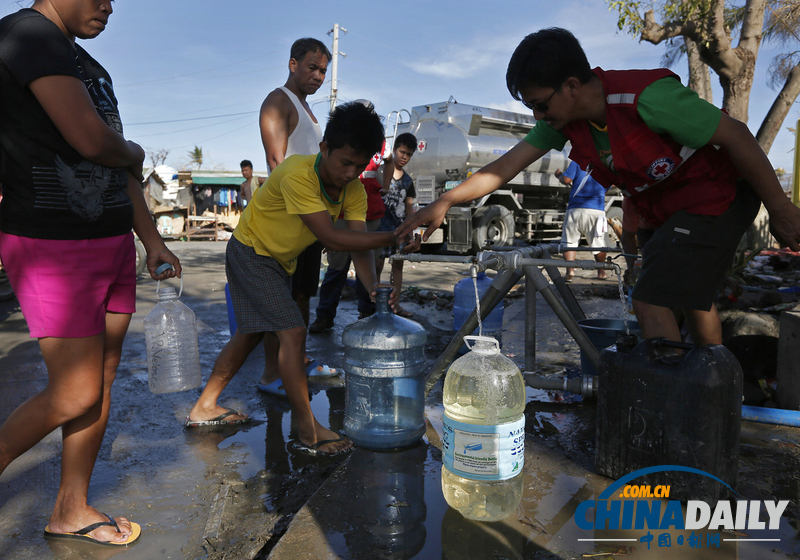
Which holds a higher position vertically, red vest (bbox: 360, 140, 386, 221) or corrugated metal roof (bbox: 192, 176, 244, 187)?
corrugated metal roof (bbox: 192, 176, 244, 187)

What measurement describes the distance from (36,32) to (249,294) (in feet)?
5.14

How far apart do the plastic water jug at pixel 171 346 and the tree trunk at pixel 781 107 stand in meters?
9.84

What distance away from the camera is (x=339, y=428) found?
3244mm

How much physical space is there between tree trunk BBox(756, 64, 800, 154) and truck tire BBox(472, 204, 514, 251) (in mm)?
5069

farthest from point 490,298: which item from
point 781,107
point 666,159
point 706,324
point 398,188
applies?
point 781,107

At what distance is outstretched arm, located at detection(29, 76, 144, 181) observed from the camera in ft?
5.72

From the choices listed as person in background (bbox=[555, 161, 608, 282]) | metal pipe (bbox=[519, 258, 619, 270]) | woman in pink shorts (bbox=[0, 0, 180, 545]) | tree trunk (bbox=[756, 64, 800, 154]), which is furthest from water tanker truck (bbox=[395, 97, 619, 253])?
woman in pink shorts (bbox=[0, 0, 180, 545])

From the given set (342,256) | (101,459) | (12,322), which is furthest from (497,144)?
(101,459)

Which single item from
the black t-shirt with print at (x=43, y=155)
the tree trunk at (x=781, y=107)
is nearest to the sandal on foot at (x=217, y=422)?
the black t-shirt with print at (x=43, y=155)

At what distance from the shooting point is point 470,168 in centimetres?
1248

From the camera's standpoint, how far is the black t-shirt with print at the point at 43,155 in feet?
5.65

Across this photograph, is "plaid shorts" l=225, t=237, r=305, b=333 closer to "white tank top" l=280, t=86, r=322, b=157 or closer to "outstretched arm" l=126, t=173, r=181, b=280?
"outstretched arm" l=126, t=173, r=181, b=280

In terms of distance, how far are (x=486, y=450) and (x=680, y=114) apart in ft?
5.00

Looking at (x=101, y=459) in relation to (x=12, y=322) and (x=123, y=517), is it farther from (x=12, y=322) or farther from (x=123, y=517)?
(x=12, y=322)
